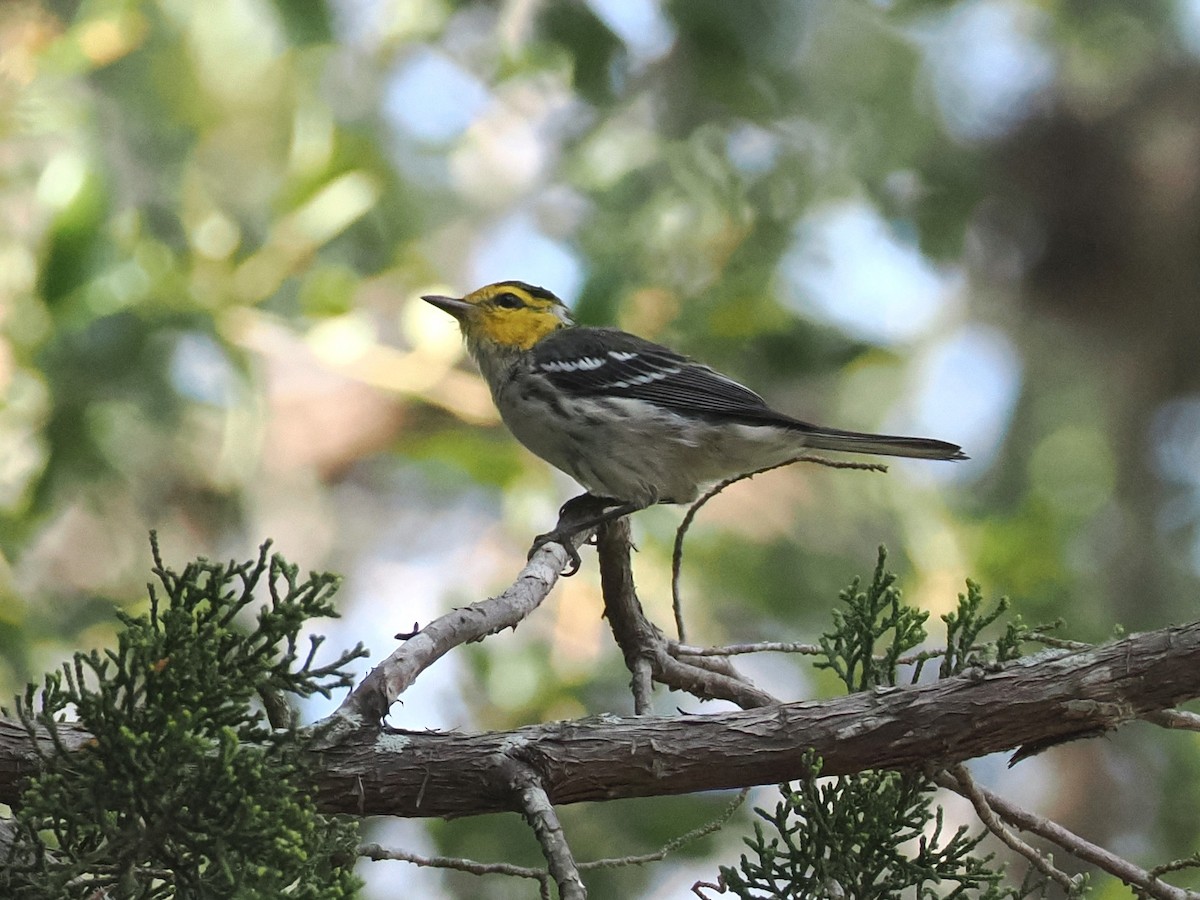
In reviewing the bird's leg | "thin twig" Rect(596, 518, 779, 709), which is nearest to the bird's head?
the bird's leg

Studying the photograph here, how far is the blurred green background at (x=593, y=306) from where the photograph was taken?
4.40 meters

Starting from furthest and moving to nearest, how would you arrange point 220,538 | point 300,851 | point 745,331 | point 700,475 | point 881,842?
point 220,538
point 745,331
point 700,475
point 881,842
point 300,851

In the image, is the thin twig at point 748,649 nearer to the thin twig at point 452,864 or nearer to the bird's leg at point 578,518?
the bird's leg at point 578,518

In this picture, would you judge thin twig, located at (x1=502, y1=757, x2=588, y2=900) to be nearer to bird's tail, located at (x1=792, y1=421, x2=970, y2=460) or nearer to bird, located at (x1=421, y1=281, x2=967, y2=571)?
bird, located at (x1=421, y1=281, x2=967, y2=571)

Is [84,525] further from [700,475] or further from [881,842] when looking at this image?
[881,842]

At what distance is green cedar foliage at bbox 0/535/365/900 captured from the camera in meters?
1.78

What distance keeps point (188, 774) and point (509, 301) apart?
303cm

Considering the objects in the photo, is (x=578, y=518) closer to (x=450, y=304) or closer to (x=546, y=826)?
(x=450, y=304)

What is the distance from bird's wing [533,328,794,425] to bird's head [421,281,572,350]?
11 centimetres

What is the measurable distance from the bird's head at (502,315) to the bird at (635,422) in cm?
6

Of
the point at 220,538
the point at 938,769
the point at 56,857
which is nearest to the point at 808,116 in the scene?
the point at 220,538

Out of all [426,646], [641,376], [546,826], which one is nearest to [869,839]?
[546,826]

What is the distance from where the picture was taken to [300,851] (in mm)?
1743

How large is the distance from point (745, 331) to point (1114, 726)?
123 inches
